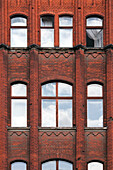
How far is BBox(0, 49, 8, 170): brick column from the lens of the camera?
1210 inches

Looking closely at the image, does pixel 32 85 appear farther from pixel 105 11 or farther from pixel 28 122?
pixel 105 11

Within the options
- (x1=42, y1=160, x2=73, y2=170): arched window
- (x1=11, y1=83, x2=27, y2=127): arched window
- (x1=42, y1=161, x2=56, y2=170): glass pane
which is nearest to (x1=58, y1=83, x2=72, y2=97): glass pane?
(x1=11, y1=83, x2=27, y2=127): arched window

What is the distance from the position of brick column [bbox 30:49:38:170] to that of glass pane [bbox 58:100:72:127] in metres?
1.53

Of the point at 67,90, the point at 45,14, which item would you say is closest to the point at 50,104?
the point at 67,90

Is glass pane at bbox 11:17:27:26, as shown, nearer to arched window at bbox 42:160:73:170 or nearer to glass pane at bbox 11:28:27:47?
glass pane at bbox 11:28:27:47

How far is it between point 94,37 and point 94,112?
4843 millimetres

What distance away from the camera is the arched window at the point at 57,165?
31.0m

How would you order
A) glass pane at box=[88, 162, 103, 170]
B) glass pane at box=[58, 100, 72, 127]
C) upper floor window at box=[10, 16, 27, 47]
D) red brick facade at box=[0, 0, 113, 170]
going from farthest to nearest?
upper floor window at box=[10, 16, 27, 47] < glass pane at box=[58, 100, 72, 127] < glass pane at box=[88, 162, 103, 170] < red brick facade at box=[0, 0, 113, 170]

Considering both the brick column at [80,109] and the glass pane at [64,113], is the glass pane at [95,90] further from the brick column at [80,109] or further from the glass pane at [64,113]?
the glass pane at [64,113]

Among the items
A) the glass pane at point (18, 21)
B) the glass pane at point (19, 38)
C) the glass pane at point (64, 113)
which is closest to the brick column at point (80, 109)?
the glass pane at point (64, 113)

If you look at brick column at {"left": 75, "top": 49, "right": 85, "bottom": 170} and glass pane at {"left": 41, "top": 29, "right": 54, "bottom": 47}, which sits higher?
glass pane at {"left": 41, "top": 29, "right": 54, "bottom": 47}

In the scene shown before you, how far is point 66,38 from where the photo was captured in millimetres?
32938

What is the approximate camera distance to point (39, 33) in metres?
32.9

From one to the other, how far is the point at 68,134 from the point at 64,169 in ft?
6.87
